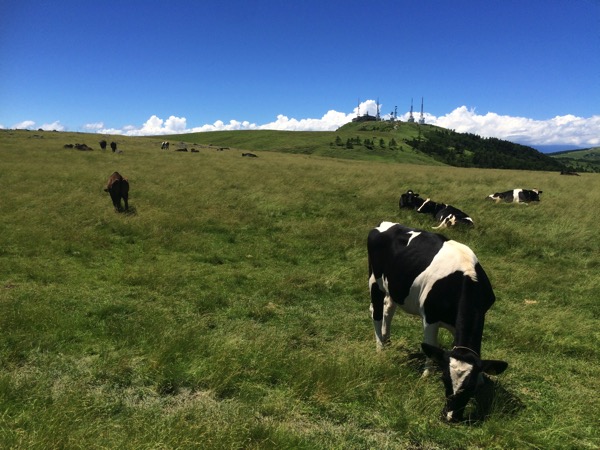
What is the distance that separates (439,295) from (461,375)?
118 cm

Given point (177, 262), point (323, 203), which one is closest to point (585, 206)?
point (323, 203)

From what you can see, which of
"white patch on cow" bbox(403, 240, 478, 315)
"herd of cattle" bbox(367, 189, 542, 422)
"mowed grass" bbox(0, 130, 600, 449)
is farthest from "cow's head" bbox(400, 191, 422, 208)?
"white patch on cow" bbox(403, 240, 478, 315)

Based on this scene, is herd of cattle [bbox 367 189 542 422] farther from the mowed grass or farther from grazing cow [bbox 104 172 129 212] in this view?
grazing cow [bbox 104 172 129 212]

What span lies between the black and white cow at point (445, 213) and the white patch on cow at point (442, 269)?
9.91 meters

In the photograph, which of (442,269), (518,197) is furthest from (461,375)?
(518,197)

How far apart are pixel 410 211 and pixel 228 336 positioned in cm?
1281

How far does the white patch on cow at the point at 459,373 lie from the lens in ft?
14.6

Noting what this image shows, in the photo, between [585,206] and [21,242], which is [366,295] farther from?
[585,206]

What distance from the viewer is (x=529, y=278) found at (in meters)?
10.0

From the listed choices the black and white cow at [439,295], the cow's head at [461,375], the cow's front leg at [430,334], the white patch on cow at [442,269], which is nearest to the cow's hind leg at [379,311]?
the black and white cow at [439,295]

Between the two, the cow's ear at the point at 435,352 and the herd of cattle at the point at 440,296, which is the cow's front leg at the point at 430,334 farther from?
the cow's ear at the point at 435,352

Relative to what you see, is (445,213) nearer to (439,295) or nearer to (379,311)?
(379,311)

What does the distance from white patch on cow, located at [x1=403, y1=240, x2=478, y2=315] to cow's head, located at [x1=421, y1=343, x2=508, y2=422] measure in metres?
1.06

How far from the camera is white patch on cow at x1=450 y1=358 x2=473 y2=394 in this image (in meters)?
4.45
